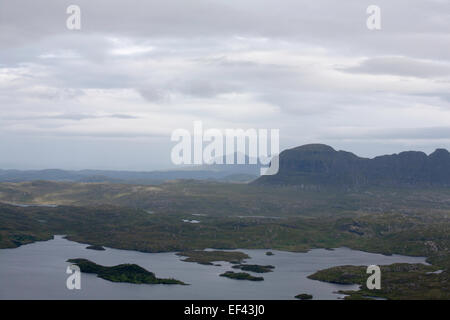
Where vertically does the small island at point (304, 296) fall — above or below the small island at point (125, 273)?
below

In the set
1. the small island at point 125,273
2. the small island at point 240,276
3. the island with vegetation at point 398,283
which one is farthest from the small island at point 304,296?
the small island at point 125,273

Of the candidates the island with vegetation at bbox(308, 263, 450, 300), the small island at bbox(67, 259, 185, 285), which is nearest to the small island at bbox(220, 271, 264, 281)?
the small island at bbox(67, 259, 185, 285)

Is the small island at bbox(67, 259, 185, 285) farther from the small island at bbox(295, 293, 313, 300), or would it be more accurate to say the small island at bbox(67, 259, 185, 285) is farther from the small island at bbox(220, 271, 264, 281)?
the small island at bbox(295, 293, 313, 300)

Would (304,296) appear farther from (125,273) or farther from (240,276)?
(125,273)

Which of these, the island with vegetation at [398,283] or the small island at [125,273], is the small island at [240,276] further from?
the island with vegetation at [398,283]

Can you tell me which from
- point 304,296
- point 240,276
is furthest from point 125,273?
point 304,296
